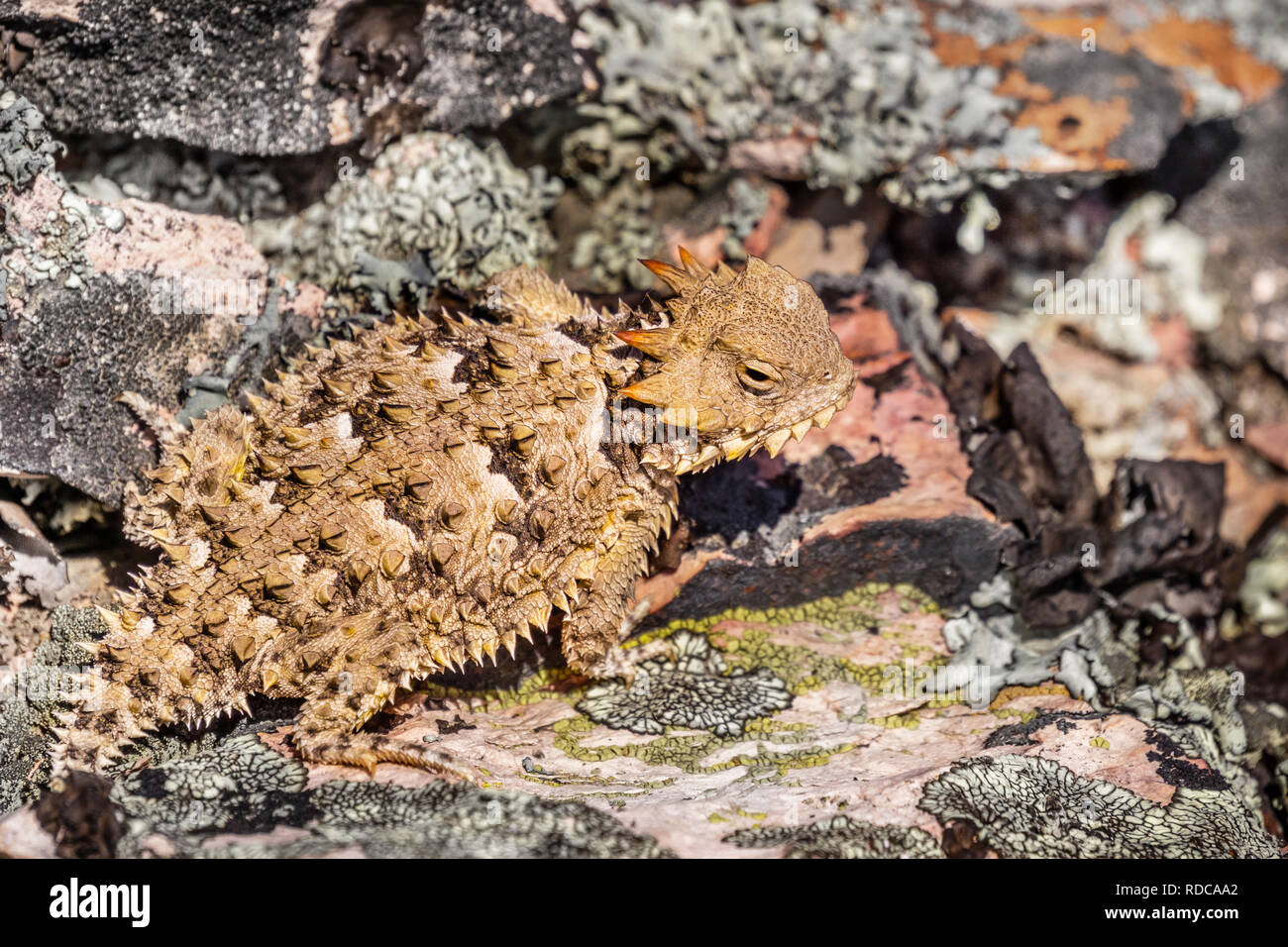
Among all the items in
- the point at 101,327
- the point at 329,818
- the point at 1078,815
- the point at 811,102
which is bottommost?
the point at 1078,815

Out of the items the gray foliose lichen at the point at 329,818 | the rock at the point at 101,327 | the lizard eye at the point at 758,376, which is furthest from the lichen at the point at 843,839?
the rock at the point at 101,327

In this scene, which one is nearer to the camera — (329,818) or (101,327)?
(329,818)

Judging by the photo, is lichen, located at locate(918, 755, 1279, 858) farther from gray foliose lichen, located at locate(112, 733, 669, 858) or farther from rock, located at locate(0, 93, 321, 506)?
rock, located at locate(0, 93, 321, 506)

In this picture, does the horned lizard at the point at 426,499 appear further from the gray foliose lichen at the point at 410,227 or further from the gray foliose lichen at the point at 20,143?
the gray foliose lichen at the point at 20,143

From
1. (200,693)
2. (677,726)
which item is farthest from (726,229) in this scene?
(200,693)

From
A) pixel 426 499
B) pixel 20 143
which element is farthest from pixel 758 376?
pixel 20 143

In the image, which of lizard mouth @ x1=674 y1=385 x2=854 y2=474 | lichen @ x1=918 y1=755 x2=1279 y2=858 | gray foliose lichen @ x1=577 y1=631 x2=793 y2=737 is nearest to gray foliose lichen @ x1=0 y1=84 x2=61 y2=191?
lizard mouth @ x1=674 y1=385 x2=854 y2=474

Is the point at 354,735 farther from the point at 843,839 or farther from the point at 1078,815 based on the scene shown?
the point at 1078,815
